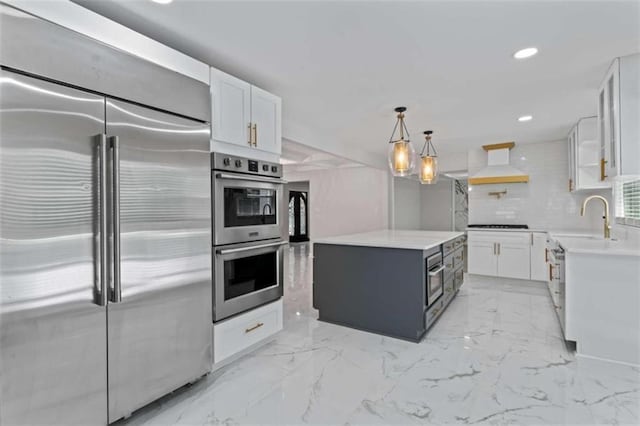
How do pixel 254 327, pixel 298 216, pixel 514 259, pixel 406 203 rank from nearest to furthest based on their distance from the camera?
pixel 254 327, pixel 514 259, pixel 406 203, pixel 298 216

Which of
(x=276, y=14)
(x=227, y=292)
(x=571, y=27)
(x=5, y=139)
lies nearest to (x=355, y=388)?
(x=227, y=292)

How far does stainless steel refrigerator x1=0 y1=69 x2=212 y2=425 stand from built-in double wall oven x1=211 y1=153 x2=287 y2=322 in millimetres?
145

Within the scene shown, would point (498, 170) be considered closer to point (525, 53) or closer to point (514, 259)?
point (514, 259)

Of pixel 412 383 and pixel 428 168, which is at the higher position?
pixel 428 168

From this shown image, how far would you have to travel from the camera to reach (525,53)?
7.80 feet

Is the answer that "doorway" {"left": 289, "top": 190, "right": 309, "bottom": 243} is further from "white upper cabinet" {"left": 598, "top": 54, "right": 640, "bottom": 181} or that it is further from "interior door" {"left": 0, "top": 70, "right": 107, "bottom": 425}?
"interior door" {"left": 0, "top": 70, "right": 107, "bottom": 425}

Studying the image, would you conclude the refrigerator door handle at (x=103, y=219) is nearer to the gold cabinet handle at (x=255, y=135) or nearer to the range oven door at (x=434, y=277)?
the gold cabinet handle at (x=255, y=135)

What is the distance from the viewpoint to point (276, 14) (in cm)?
187

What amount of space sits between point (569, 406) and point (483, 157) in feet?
16.0

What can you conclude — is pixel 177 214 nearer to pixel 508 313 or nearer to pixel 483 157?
pixel 508 313

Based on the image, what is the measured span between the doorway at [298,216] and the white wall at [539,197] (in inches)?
267

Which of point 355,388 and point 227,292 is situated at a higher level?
point 227,292

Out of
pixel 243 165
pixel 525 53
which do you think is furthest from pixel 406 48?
pixel 243 165

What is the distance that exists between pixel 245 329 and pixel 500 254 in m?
4.69
